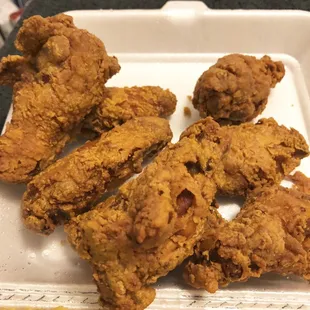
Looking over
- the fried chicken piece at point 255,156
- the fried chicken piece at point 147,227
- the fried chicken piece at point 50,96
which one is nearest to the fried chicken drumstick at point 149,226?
the fried chicken piece at point 147,227

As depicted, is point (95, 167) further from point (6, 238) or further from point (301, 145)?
point (301, 145)

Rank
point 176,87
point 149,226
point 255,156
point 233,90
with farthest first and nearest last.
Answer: point 176,87
point 233,90
point 255,156
point 149,226

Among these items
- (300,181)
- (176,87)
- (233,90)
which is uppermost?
(233,90)

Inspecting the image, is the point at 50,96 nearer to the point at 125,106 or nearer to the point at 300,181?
the point at 125,106

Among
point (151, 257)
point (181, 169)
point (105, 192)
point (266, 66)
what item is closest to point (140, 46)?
point (266, 66)

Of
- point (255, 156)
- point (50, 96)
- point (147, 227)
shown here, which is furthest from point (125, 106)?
point (147, 227)

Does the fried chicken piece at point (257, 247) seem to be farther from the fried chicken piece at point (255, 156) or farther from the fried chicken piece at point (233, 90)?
the fried chicken piece at point (233, 90)

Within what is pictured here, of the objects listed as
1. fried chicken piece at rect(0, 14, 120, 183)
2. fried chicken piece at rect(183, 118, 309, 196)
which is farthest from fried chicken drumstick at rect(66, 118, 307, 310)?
fried chicken piece at rect(0, 14, 120, 183)
